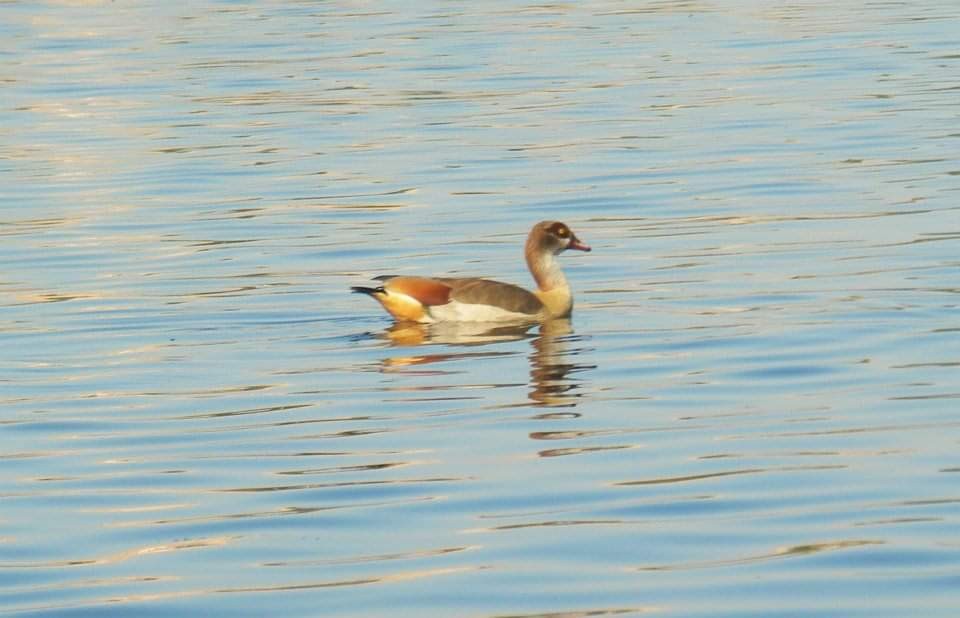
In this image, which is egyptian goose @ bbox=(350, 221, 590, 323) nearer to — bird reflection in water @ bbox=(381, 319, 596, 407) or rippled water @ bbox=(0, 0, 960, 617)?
bird reflection in water @ bbox=(381, 319, 596, 407)

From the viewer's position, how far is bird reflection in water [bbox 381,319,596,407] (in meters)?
13.3

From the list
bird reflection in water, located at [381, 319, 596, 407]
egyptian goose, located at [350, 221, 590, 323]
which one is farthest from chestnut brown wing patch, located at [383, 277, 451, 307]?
bird reflection in water, located at [381, 319, 596, 407]

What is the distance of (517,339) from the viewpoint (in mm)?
15695

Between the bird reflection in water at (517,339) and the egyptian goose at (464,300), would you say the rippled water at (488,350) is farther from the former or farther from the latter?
the egyptian goose at (464,300)

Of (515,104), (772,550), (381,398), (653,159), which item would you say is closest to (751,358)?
(381,398)

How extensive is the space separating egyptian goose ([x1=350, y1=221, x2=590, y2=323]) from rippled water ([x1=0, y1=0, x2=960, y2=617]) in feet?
0.62

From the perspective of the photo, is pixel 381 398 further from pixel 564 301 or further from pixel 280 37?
pixel 280 37

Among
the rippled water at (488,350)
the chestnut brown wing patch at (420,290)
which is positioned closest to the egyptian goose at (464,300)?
the chestnut brown wing patch at (420,290)

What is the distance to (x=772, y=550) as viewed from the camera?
8992 mm

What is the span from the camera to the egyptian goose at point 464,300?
15922 mm

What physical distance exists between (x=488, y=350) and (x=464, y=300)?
3.10 feet

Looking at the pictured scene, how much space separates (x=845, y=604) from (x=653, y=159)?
16.5 meters

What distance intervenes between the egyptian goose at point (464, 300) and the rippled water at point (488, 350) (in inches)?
7.4

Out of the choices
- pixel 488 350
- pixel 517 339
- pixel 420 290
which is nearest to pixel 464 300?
pixel 420 290
